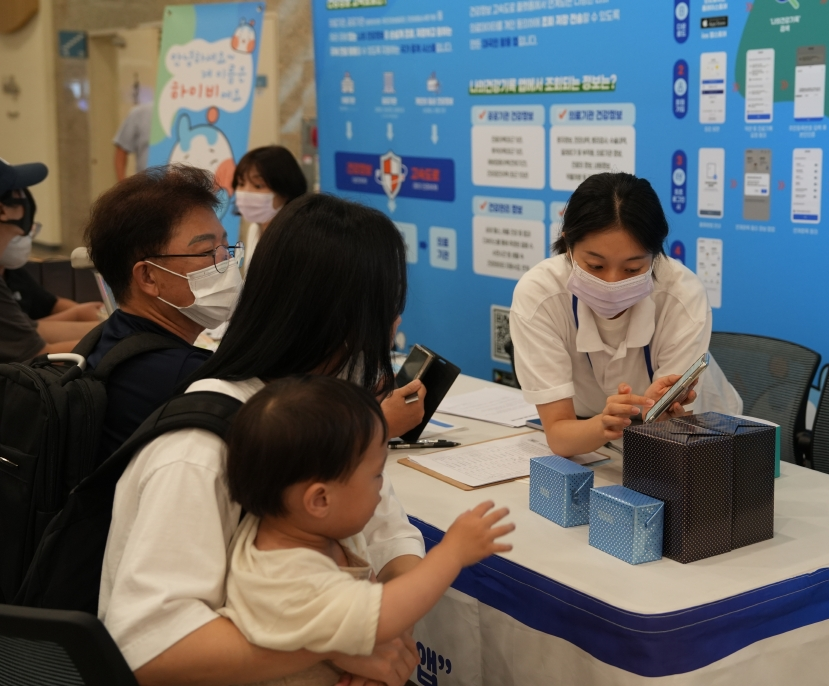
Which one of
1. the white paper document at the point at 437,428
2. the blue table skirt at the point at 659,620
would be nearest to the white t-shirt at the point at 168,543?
the blue table skirt at the point at 659,620

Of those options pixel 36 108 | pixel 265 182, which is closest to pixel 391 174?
pixel 265 182

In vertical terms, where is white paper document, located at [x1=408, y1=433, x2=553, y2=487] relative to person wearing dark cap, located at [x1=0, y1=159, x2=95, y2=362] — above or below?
below

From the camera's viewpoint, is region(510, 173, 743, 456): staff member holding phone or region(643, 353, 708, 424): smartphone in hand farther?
region(510, 173, 743, 456): staff member holding phone

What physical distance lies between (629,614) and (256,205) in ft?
10.1

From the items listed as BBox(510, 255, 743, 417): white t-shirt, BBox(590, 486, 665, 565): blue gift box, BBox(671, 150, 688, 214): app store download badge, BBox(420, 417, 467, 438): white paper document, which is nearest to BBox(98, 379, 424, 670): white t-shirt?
BBox(590, 486, 665, 565): blue gift box

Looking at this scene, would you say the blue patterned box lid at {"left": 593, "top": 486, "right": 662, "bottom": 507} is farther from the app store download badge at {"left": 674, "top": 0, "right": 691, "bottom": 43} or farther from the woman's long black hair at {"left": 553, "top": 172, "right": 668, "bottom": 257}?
the app store download badge at {"left": 674, "top": 0, "right": 691, "bottom": 43}

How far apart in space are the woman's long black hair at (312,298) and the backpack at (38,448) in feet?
0.73

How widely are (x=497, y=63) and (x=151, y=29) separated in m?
4.54

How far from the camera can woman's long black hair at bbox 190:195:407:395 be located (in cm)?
132

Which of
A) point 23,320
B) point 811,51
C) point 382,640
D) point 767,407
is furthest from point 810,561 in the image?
point 23,320

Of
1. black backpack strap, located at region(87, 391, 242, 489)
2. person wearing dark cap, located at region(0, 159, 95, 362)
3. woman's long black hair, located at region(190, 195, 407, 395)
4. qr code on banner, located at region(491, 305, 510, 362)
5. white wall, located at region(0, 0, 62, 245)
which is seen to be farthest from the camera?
white wall, located at region(0, 0, 62, 245)

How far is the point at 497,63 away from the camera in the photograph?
427cm

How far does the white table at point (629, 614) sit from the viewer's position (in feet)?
4.83

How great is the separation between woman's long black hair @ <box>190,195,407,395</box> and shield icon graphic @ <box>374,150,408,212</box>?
361cm
